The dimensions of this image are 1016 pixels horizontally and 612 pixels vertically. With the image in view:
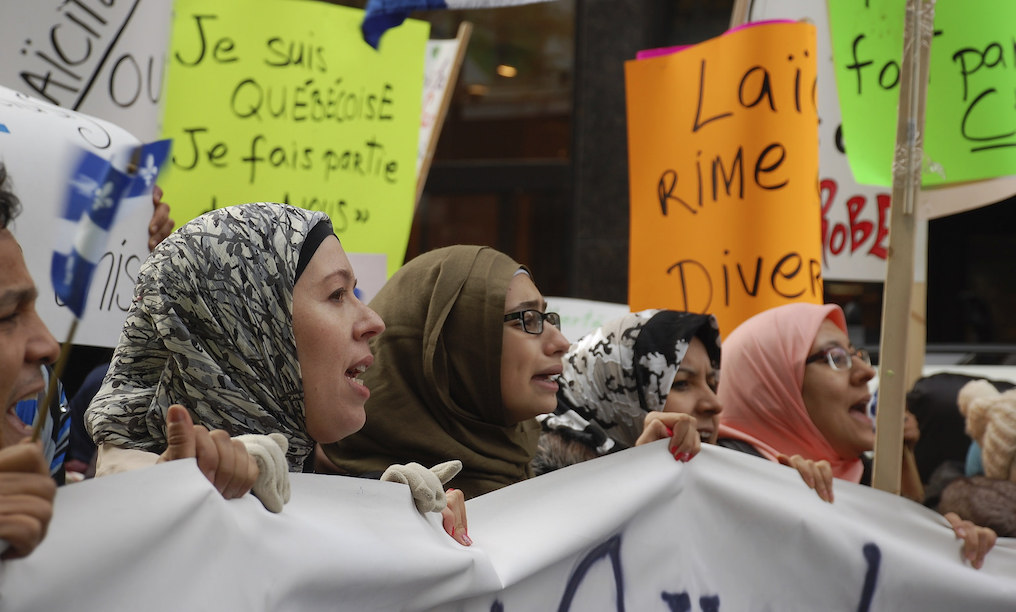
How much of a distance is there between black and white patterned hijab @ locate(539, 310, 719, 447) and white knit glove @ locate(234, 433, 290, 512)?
3.98 ft

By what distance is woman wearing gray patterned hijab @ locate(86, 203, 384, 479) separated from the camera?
1.37 m

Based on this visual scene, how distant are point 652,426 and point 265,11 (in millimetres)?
1664

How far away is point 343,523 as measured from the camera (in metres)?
1.24

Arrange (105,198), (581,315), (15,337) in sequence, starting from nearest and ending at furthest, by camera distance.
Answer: (15,337), (105,198), (581,315)

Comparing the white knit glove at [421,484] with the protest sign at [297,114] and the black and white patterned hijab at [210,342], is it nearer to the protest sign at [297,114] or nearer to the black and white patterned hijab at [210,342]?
the black and white patterned hijab at [210,342]

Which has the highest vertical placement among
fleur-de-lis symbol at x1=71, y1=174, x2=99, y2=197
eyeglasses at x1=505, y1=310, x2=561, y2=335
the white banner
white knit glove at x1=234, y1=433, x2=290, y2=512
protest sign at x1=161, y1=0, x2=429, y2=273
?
protest sign at x1=161, y1=0, x2=429, y2=273

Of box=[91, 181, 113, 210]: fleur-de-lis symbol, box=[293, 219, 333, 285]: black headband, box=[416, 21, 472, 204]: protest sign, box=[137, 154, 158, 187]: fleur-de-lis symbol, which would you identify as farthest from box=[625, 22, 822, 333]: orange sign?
box=[91, 181, 113, 210]: fleur-de-lis symbol

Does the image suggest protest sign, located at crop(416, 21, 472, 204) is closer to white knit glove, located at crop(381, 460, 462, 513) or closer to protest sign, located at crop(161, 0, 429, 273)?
protest sign, located at crop(161, 0, 429, 273)

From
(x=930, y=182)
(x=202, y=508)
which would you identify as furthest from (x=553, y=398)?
(x=930, y=182)

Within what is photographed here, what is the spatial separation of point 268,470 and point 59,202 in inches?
33.4

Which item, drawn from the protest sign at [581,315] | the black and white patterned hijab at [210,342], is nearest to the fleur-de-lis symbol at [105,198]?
the black and white patterned hijab at [210,342]

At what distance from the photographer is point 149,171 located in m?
2.03

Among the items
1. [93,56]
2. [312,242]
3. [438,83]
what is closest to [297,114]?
[93,56]

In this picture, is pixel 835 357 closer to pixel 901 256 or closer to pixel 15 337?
pixel 901 256
